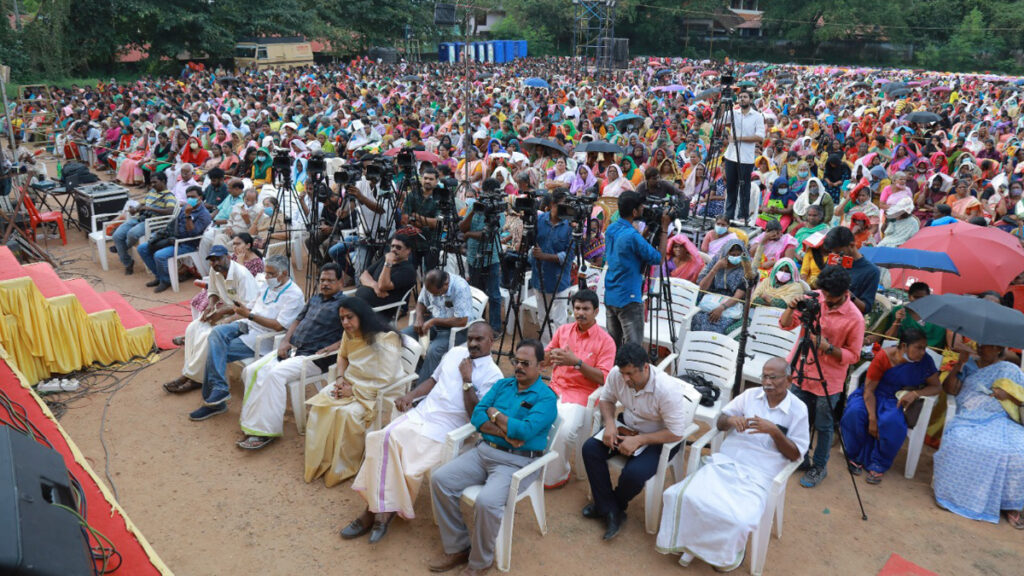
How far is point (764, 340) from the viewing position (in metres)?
5.32

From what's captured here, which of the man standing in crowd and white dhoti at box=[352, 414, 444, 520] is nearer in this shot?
the man standing in crowd

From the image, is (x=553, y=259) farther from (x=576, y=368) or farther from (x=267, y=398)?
(x=267, y=398)

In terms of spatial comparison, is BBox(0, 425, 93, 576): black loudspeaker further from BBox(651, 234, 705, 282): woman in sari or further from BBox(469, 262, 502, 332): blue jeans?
BBox(651, 234, 705, 282): woman in sari

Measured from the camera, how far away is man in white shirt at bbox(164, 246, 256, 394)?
18.5ft

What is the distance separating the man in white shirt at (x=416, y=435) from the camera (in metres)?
4.01

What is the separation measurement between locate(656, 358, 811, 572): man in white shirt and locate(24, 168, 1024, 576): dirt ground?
0.18m

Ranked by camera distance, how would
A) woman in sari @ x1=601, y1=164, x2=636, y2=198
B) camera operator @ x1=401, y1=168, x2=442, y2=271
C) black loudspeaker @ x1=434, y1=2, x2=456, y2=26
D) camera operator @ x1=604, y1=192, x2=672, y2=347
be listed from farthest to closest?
black loudspeaker @ x1=434, y1=2, x2=456, y2=26 < woman in sari @ x1=601, y1=164, x2=636, y2=198 < camera operator @ x1=401, y1=168, x2=442, y2=271 < camera operator @ x1=604, y1=192, x2=672, y2=347

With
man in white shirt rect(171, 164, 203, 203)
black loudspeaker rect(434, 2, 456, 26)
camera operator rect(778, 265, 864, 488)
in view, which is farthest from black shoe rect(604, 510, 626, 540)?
black loudspeaker rect(434, 2, 456, 26)

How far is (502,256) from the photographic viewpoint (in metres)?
6.07

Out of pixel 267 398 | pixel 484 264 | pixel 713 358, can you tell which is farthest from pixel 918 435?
pixel 267 398

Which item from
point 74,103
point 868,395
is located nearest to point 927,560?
point 868,395

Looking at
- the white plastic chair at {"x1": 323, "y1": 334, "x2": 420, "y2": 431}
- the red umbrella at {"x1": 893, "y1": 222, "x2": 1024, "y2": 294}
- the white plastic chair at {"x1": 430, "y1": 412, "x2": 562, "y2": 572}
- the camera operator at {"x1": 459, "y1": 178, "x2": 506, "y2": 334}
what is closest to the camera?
the white plastic chair at {"x1": 430, "y1": 412, "x2": 562, "y2": 572}

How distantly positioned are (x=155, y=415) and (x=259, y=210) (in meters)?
3.44

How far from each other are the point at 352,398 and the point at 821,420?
9.65 feet
